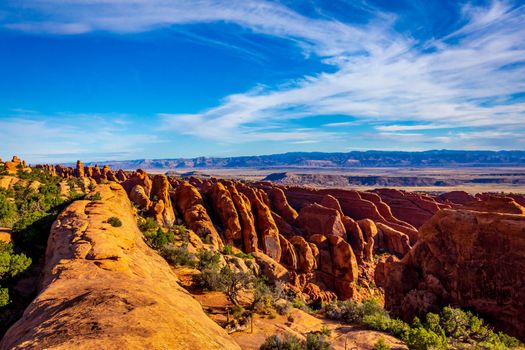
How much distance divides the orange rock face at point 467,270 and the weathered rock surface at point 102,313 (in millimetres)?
21401

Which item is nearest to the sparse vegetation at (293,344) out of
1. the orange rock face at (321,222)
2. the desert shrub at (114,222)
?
the desert shrub at (114,222)

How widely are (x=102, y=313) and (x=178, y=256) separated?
18.3 metres

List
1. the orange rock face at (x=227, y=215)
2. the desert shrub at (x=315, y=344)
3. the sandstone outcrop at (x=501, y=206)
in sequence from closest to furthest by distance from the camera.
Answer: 1. the desert shrub at (x=315, y=344)
2. the sandstone outcrop at (x=501, y=206)
3. the orange rock face at (x=227, y=215)

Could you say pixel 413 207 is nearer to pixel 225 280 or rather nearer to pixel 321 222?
pixel 321 222

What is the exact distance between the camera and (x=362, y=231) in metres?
57.0

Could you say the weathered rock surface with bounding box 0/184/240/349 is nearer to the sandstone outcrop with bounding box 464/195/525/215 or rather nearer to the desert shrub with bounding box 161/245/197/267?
the desert shrub with bounding box 161/245/197/267

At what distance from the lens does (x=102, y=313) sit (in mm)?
9539

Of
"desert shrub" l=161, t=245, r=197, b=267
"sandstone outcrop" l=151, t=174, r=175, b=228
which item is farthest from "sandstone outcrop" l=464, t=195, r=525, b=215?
"sandstone outcrop" l=151, t=174, r=175, b=228

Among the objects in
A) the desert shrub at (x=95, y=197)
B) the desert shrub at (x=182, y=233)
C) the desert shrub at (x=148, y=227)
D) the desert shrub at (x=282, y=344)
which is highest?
the desert shrub at (x=95, y=197)

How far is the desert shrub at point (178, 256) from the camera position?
27141 millimetres

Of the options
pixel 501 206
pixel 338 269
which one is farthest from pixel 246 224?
pixel 501 206

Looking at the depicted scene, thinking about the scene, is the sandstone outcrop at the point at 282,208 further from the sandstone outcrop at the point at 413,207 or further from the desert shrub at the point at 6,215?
the desert shrub at the point at 6,215

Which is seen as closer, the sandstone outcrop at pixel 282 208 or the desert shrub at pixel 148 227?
the desert shrub at pixel 148 227

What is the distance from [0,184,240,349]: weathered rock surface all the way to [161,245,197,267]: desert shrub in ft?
29.7
